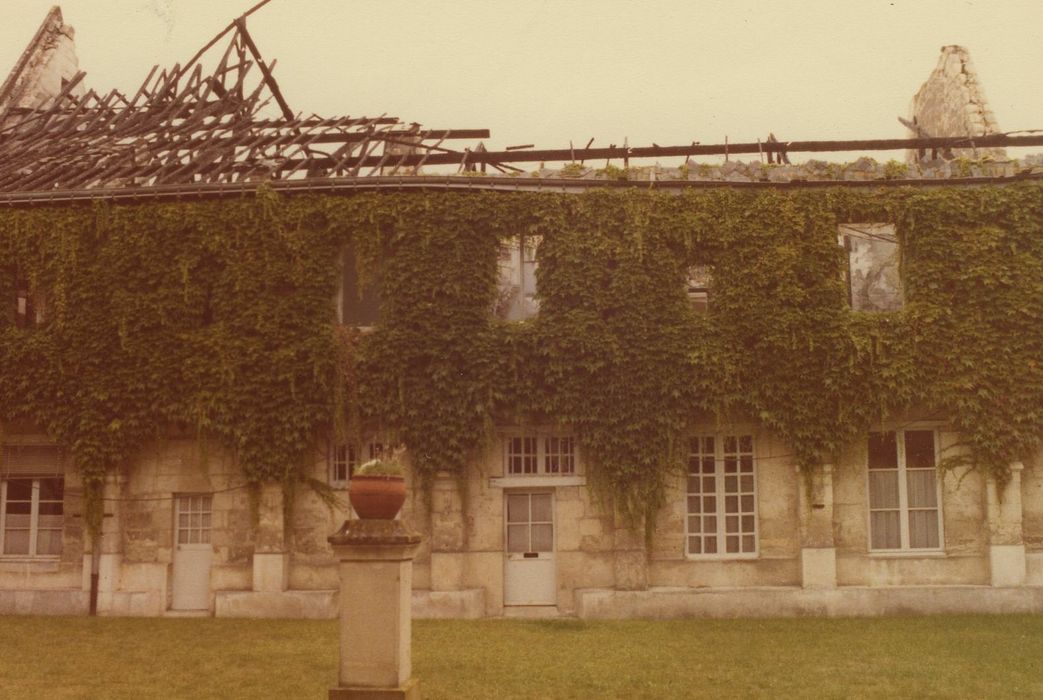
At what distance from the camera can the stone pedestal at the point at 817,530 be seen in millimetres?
16453

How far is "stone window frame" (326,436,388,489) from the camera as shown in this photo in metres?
17.4

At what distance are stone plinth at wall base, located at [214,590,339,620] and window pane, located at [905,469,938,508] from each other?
9.45 m

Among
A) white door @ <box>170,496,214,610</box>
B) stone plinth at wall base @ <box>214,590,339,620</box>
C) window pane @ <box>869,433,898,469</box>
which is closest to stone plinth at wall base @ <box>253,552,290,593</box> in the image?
stone plinth at wall base @ <box>214,590,339,620</box>

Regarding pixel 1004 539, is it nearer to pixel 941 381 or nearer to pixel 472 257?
pixel 941 381

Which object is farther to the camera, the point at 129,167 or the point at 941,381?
the point at 129,167

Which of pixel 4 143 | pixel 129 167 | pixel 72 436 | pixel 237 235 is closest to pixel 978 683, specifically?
pixel 237 235

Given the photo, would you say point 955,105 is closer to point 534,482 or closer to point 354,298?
point 534,482

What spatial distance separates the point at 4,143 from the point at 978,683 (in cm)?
1876

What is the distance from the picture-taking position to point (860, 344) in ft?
54.8

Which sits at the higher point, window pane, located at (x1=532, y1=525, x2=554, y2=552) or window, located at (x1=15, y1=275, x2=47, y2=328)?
window, located at (x1=15, y1=275, x2=47, y2=328)

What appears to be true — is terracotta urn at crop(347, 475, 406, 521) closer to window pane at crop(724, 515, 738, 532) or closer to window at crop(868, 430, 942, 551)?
window pane at crop(724, 515, 738, 532)

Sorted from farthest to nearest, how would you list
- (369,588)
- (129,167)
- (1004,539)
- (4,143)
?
(4,143)
(129,167)
(1004,539)
(369,588)

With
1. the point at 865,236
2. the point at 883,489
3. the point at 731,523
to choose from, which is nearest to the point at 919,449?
the point at 883,489

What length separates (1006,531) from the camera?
16484 mm
